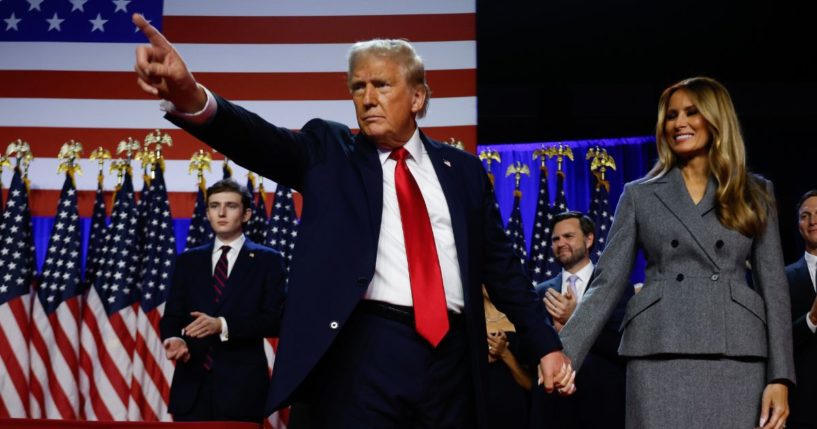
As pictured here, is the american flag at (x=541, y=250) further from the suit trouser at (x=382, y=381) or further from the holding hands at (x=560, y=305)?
the suit trouser at (x=382, y=381)

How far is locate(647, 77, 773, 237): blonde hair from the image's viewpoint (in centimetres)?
258

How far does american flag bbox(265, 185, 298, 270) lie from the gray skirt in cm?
356

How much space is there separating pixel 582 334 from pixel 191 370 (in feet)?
8.19

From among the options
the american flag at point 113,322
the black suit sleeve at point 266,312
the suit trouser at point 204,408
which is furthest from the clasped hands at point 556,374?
the american flag at point 113,322

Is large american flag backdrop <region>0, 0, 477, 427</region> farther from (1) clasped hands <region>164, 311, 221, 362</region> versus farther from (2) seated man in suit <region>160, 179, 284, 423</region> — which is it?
(1) clasped hands <region>164, 311, 221, 362</region>

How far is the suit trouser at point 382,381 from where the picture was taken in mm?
2121

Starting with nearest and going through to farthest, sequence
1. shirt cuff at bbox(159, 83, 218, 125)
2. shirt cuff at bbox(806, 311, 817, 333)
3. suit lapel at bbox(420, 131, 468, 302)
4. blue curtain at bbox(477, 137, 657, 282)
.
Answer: shirt cuff at bbox(159, 83, 218, 125)
suit lapel at bbox(420, 131, 468, 302)
shirt cuff at bbox(806, 311, 817, 333)
blue curtain at bbox(477, 137, 657, 282)

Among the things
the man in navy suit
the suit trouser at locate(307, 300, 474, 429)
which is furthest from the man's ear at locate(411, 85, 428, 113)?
the suit trouser at locate(307, 300, 474, 429)

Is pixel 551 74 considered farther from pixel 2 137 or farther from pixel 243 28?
pixel 2 137

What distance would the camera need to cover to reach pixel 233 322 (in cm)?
443

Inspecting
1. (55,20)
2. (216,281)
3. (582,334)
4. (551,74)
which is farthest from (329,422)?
(551,74)

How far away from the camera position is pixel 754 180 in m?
2.68

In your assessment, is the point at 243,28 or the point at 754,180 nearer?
the point at 754,180

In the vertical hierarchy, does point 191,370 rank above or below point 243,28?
below
